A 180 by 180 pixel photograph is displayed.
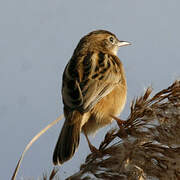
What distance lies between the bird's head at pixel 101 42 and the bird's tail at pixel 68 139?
2022mm

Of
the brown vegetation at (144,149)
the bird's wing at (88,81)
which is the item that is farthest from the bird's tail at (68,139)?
the brown vegetation at (144,149)

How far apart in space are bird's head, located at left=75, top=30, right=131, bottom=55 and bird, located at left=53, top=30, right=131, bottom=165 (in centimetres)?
88

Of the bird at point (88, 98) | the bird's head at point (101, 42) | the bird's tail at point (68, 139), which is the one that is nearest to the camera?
the bird's tail at point (68, 139)

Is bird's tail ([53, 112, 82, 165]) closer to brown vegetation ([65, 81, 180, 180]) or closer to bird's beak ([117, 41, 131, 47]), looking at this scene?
brown vegetation ([65, 81, 180, 180])

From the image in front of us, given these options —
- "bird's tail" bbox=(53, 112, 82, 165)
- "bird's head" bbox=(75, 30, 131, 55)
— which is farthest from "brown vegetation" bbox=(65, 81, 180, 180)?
"bird's head" bbox=(75, 30, 131, 55)

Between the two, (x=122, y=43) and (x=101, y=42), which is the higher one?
(x=101, y=42)

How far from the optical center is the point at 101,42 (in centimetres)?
597

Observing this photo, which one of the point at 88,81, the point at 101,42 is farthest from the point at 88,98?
the point at 101,42

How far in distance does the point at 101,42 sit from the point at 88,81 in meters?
1.95

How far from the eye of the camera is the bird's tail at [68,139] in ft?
11.4

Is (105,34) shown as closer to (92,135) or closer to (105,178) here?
(92,135)

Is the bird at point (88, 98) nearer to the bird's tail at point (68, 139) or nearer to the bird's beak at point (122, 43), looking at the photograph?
the bird's tail at point (68, 139)

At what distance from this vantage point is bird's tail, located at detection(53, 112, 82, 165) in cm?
347

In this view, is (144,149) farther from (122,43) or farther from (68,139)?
(122,43)
